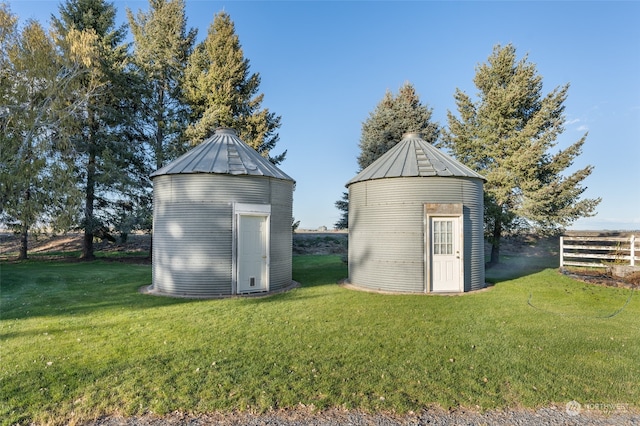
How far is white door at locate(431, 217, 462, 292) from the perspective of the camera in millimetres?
10055

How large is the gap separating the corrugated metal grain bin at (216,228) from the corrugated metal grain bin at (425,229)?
3.06 m

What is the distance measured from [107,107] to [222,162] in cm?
1256

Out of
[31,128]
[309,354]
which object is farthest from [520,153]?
[31,128]

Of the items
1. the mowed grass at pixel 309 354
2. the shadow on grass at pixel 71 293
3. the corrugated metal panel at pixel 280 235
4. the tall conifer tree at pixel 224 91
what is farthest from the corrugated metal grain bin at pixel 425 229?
the tall conifer tree at pixel 224 91

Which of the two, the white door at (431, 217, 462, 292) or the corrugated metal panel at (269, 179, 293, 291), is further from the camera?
the corrugated metal panel at (269, 179, 293, 291)

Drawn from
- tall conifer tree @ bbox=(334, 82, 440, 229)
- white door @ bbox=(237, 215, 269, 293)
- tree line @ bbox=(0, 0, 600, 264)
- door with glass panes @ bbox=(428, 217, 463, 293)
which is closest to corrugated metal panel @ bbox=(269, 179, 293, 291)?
white door @ bbox=(237, 215, 269, 293)

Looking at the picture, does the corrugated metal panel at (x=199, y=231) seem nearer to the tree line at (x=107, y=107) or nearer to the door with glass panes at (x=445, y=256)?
the door with glass panes at (x=445, y=256)

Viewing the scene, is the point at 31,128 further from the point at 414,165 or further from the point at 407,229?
the point at 407,229

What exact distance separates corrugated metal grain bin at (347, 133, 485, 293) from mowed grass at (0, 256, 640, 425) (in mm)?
1243

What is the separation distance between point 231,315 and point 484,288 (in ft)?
24.9

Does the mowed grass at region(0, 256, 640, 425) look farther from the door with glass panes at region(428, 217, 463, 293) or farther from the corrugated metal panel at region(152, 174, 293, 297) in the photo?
the door with glass panes at region(428, 217, 463, 293)

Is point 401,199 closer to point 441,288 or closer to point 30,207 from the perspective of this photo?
point 441,288

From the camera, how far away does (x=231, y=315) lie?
23.9ft

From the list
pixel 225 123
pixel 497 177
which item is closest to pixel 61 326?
pixel 225 123
